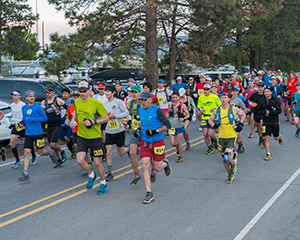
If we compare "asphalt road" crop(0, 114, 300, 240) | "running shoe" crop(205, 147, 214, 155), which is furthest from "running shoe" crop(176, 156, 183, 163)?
"running shoe" crop(205, 147, 214, 155)

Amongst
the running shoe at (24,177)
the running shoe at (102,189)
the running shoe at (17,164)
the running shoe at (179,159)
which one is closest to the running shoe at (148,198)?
the running shoe at (102,189)

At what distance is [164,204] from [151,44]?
1698 centimetres

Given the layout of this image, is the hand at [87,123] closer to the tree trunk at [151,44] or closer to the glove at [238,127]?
the glove at [238,127]

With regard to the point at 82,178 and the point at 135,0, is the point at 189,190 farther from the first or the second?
the point at 135,0

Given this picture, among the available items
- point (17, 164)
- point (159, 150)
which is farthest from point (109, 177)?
point (17, 164)

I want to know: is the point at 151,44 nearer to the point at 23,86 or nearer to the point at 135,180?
the point at 23,86

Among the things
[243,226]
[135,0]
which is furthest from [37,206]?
[135,0]

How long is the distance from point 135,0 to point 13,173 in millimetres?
14368

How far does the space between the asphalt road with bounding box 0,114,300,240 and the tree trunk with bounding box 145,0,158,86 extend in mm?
12812

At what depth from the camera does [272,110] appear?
1103cm

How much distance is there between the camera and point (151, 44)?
922 inches

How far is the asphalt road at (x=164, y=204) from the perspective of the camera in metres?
6.06

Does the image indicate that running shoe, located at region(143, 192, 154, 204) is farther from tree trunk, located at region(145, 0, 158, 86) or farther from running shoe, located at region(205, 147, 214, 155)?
→ tree trunk, located at region(145, 0, 158, 86)

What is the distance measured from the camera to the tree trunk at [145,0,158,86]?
2232 cm
